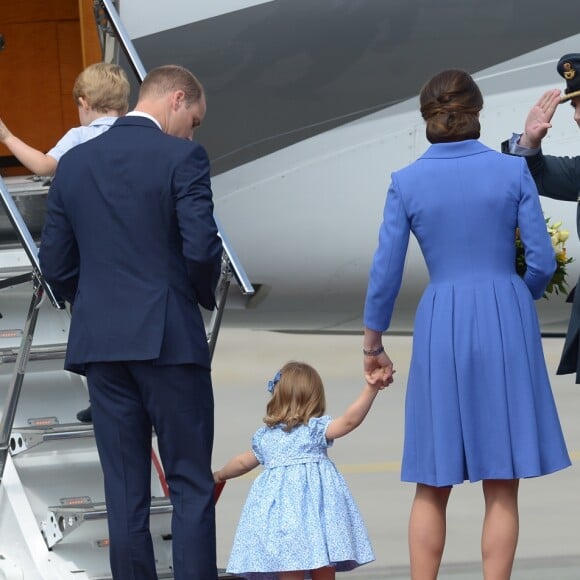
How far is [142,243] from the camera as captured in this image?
3670 mm

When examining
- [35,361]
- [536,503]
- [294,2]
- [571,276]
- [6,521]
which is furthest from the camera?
[571,276]

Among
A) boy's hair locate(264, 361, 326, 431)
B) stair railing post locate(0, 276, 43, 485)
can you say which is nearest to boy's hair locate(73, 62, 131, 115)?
stair railing post locate(0, 276, 43, 485)

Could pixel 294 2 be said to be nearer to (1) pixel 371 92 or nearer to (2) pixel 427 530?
(1) pixel 371 92

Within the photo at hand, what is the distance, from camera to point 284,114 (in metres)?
7.47

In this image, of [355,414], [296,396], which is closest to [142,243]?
[296,396]

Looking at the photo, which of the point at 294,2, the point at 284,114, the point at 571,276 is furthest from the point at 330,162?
the point at 571,276

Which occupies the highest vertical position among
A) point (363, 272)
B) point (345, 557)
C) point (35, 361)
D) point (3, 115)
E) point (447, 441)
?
point (3, 115)

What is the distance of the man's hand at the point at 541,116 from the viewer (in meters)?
4.00

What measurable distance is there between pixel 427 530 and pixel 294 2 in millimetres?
4203

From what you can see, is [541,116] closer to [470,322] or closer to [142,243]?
[470,322]

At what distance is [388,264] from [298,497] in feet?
2.33

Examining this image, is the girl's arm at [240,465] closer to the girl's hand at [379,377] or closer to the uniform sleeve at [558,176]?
the girl's hand at [379,377]

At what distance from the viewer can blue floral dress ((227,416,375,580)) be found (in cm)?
381

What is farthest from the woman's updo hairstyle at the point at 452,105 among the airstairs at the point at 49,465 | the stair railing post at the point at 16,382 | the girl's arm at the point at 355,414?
the stair railing post at the point at 16,382
